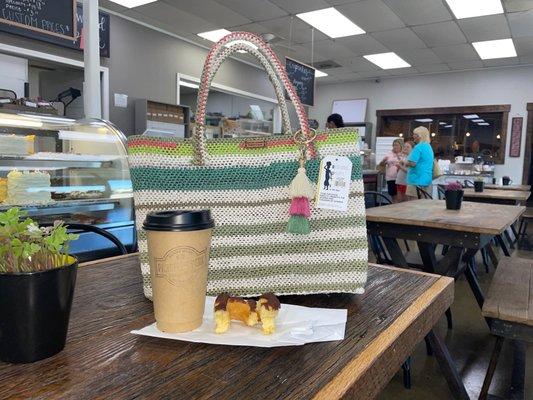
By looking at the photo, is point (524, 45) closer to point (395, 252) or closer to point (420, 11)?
point (420, 11)

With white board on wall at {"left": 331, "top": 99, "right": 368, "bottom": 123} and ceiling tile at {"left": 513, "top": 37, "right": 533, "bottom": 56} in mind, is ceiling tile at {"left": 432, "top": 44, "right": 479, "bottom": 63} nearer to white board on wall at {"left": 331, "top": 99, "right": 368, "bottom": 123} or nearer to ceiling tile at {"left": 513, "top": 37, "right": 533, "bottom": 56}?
ceiling tile at {"left": 513, "top": 37, "right": 533, "bottom": 56}

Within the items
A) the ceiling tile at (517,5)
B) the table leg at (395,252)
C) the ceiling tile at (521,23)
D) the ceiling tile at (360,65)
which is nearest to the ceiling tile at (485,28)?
the ceiling tile at (521,23)

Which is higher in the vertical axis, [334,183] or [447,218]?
[334,183]

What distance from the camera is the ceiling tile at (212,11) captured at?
512cm

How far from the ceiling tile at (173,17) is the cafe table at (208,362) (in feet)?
17.5

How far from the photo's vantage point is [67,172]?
2682 millimetres

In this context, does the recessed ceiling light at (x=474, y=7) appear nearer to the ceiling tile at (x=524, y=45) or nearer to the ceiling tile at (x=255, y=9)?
the ceiling tile at (x=524, y=45)

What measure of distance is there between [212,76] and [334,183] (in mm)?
277

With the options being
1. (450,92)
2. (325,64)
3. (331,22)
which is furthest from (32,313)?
(450,92)

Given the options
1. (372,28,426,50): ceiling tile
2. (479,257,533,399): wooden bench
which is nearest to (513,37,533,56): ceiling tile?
(372,28,426,50): ceiling tile

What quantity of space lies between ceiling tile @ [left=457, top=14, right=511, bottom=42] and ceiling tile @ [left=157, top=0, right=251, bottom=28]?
3.01 metres

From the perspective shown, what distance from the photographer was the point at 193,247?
0.56m

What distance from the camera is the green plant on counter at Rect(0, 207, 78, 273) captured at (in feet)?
1.62

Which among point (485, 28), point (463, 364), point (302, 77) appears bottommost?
point (463, 364)
